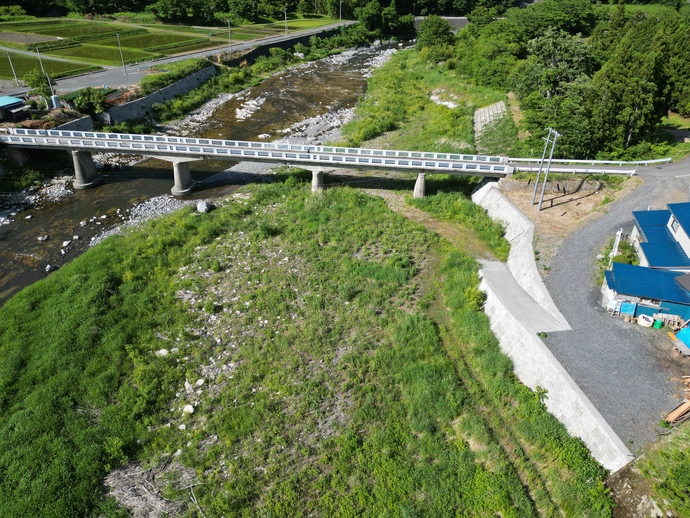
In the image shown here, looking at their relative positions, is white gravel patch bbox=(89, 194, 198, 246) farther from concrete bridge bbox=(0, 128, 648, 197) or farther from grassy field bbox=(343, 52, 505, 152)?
grassy field bbox=(343, 52, 505, 152)

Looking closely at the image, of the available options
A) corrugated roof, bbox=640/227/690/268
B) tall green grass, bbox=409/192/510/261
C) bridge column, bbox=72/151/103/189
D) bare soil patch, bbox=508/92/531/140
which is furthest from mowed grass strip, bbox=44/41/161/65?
corrugated roof, bbox=640/227/690/268

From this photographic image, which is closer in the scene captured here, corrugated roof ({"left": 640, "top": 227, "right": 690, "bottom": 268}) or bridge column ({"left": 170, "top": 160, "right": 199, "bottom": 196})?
corrugated roof ({"left": 640, "top": 227, "right": 690, "bottom": 268})

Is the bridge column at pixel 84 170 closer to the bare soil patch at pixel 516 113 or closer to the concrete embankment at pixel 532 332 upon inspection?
the concrete embankment at pixel 532 332

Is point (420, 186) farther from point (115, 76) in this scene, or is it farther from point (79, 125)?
point (115, 76)

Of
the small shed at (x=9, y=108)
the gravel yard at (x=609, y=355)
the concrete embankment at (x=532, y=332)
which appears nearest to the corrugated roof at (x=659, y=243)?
the gravel yard at (x=609, y=355)

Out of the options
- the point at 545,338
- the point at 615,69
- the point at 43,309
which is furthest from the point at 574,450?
the point at 615,69

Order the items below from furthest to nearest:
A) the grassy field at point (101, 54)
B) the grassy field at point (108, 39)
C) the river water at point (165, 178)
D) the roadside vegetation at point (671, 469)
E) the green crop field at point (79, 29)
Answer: the green crop field at point (79, 29), the grassy field at point (101, 54), the grassy field at point (108, 39), the river water at point (165, 178), the roadside vegetation at point (671, 469)

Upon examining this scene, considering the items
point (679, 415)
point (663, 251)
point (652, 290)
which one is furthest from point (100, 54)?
point (679, 415)
